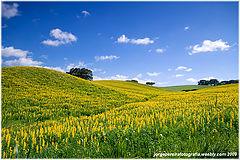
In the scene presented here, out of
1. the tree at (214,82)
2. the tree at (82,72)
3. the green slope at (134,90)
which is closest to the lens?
the green slope at (134,90)

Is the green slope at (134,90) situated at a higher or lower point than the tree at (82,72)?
lower

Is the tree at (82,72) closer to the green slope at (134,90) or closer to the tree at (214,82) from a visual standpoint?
the green slope at (134,90)

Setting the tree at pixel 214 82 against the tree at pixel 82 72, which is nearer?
the tree at pixel 82 72

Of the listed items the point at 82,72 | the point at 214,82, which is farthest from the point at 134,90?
the point at 214,82

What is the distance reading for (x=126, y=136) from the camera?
11.9 feet

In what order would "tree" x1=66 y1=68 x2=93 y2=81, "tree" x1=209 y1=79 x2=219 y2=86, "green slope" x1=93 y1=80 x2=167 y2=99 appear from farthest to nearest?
1. "tree" x1=209 y1=79 x2=219 y2=86
2. "tree" x1=66 y1=68 x2=93 y2=81
3. "green slope" x1=93 y1=80 x2=167 y2=99

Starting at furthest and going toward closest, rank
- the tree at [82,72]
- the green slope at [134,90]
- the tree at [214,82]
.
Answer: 1. the tree at [214,82]
2. the tree at [82,72]
3. the green slope at [134,90]

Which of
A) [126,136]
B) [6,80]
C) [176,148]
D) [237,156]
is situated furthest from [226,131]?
[6,80]

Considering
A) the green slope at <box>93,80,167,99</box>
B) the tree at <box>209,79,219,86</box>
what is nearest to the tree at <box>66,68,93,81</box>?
the green slope at <box>93,80,167,99</box>

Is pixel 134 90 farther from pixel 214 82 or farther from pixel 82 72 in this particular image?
pixel 214 82

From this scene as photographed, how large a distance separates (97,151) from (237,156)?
107 inches

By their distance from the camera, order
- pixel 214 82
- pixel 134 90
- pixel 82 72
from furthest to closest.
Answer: pixel 214 82, pixel 82 72, pixel 134 90

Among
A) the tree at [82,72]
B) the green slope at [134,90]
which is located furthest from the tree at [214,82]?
the tree at [82,72]

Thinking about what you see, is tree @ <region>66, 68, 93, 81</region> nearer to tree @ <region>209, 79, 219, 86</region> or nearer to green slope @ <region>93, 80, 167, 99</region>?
green slope @ <region>93, 80, 167, 99</region>
